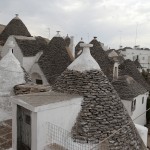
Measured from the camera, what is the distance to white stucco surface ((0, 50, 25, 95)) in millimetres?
9625

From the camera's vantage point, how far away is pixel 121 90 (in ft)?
60.7

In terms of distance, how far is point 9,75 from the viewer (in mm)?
9711

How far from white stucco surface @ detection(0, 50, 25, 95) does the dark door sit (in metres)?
3.17

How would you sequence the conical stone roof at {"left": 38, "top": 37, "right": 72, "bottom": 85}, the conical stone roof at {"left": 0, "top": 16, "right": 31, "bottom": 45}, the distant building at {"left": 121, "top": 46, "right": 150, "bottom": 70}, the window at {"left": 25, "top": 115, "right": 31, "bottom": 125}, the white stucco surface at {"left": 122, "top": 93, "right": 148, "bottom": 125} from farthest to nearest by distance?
the distant building at {"left": 121, "top": 46, "right": 150, "bottom": 70}, the conical stone roof at {"left": 0, "top": 16, "right": 31, "bottom": 45}, the conical stone roof at {"left": 38, "top": 37, "right": 72, "bottom": 85}, the white stucco surface at {"left": 122, "top": 93, "right": 148, "bottom": 125}, the window at {"left": 25, "top": 115, "right": 31, "bottom": 125}

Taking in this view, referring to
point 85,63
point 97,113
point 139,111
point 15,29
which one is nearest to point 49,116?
point 97,113

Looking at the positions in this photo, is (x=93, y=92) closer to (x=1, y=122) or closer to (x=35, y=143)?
(x=35, y=143)

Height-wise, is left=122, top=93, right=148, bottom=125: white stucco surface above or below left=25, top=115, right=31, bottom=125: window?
below

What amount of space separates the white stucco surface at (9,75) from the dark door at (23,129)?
3169 mm

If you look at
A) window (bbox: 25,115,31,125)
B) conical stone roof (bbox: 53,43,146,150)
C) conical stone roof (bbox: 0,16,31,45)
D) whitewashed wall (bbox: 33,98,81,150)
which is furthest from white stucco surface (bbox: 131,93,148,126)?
window (bbox: 25,115,31,125)

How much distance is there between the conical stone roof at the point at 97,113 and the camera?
21.4 ft

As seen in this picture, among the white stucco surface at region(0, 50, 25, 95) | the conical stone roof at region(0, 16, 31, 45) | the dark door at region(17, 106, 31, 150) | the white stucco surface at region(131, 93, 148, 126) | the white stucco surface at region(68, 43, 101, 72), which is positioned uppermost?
the conical stone roof at region(0, 16, 31, 45)

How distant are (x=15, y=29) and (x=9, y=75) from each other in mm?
12420

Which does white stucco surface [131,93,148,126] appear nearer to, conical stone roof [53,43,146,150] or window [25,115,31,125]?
conical stone roof [53,43,146,150]

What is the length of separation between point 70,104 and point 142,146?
2.71 meters
